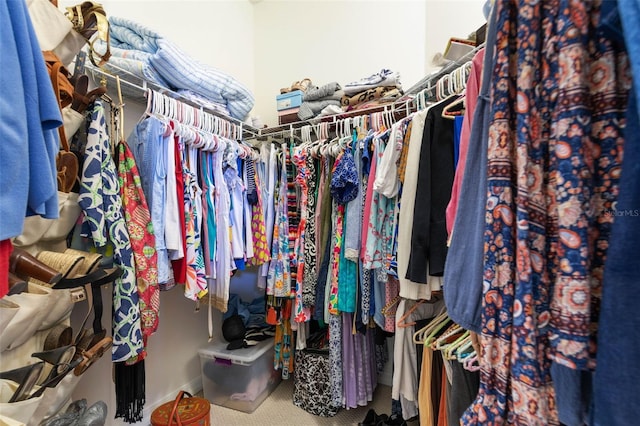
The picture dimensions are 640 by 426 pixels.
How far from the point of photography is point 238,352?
1.80 m

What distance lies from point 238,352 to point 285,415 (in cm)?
48

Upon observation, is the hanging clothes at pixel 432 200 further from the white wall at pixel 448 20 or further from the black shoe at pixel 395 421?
the black shoe at pixel 395 421

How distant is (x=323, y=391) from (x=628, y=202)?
179cm

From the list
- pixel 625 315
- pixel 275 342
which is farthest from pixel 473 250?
pixel 275 342

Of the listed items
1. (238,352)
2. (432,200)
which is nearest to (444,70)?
(432,200)

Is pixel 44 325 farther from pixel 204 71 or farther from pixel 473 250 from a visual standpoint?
pixel 204 71

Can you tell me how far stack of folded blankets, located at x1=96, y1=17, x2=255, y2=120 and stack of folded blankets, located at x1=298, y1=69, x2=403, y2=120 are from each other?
64 cm

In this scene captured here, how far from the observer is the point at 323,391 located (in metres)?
1.70

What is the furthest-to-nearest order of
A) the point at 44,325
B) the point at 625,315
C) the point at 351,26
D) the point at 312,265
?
the point at 351,26 < the point at 312,265 < the point at 44,325 < the point at 625,315

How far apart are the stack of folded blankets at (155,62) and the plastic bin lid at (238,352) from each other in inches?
61.8

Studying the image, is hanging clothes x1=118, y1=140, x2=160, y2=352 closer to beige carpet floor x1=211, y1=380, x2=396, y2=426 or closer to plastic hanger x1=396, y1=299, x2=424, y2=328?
beige carpet floor x1=211, y1=380, x2=396, y2=426

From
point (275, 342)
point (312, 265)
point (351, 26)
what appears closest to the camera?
point (312, 265)

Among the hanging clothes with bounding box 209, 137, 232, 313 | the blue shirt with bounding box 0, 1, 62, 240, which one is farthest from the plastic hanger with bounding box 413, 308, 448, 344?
the blue shirt with bounding box 0, 1, 62, 240

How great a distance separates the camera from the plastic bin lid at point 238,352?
1.75 m
